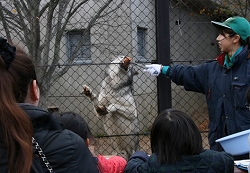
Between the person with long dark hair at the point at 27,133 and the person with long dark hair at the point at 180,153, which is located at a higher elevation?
the person with long dark hair at the point at 27,133

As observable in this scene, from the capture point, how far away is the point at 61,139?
4.43 feet

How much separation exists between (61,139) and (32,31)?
4.49 m

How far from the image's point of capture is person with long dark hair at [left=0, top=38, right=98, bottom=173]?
4.03 feet

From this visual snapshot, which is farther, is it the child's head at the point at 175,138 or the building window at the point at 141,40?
the building window at the point at 141,40

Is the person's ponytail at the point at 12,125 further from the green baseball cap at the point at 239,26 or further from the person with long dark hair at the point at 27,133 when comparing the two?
the green baseball cap at the point at 239,26

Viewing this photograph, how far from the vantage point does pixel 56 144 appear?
52.5 inches

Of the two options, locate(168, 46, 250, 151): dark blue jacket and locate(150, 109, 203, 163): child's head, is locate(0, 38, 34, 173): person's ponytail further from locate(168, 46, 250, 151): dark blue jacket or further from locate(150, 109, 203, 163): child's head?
locate(168, 46, 250, 151): dark blue jacket

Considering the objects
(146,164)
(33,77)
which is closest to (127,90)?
(146,164)

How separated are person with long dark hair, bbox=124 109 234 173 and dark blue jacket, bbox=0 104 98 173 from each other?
0.92 metres

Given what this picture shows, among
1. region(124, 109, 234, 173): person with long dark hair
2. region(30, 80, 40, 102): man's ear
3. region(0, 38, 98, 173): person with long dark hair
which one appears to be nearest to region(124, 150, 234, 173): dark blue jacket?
region(124, 109, 234, 173): person with long dark hair

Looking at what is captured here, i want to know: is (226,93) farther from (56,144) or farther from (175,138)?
(56,144)

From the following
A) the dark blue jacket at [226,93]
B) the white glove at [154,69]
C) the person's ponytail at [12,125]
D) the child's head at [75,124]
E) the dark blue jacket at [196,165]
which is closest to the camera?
the person's ponytail at [12,125]


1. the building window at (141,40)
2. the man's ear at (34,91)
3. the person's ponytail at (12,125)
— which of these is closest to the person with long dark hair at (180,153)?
the man's ear at (34,91)

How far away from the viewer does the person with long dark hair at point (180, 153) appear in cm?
222
